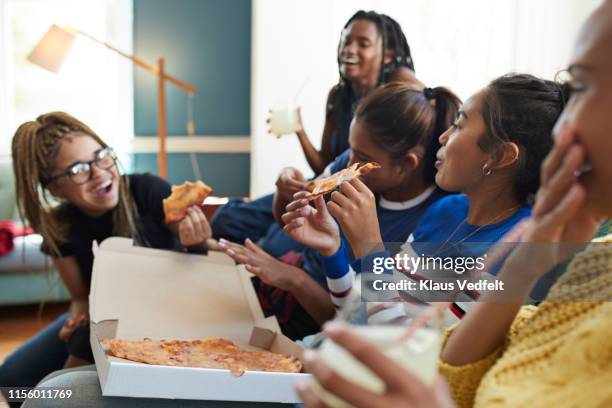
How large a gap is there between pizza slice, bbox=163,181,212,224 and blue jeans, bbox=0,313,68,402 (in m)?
0.46

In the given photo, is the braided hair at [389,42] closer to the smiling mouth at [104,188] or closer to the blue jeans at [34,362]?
the smiling mouth at [104,188]

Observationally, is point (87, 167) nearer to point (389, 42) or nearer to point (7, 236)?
Answer: point (389, 42)

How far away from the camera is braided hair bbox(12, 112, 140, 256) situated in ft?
4.99

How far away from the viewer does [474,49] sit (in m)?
2.54

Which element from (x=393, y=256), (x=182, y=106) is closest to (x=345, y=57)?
(x=393, y=256)

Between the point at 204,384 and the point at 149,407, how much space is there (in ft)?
0.29

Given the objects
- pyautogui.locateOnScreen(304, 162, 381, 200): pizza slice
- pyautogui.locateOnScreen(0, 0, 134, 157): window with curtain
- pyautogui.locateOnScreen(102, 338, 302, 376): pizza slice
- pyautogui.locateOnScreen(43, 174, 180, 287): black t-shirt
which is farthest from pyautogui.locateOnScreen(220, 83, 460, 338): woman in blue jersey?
A: pyautogui.locateOnScreen(0, 0, 134, 157): window with curtain

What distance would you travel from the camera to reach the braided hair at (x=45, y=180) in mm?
1520

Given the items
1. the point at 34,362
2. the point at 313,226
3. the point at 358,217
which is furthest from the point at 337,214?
the point at 34,362

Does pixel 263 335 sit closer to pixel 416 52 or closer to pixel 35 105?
pixel 416 52

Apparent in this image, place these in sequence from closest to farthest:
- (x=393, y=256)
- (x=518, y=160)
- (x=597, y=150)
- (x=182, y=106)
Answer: (x=597, y=150)
(x=518, y=160)
(x=393, y=256)
(x=182, y=106)

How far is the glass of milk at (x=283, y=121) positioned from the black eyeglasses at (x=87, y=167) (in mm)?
445

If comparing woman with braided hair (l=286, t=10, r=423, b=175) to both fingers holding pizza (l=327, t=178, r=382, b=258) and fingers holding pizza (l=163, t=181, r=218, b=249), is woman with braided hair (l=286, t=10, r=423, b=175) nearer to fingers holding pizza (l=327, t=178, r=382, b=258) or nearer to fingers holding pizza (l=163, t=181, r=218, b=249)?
fingers holding pizza (l=327, t=178, r=382, b=258)

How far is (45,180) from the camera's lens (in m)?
1.55
